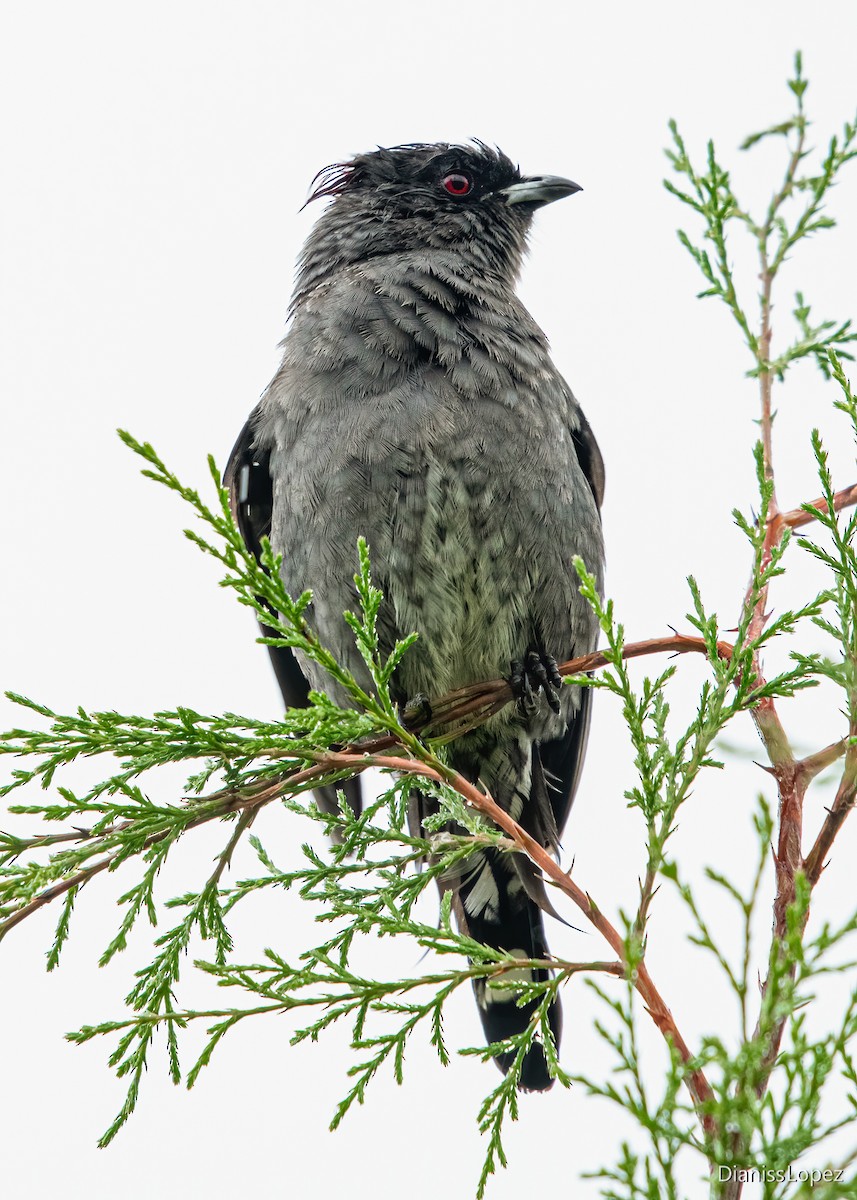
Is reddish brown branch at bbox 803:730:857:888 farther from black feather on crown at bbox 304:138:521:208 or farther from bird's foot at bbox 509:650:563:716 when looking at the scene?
black feather on crown at bbox 304:138:521:208

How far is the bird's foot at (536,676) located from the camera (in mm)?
5035

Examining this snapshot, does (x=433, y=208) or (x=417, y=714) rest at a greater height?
(x=433, y=208)

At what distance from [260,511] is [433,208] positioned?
1675 mm

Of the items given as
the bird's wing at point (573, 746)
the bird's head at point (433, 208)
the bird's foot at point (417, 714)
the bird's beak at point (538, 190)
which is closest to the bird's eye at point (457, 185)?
the bird's head at point (433, 208)

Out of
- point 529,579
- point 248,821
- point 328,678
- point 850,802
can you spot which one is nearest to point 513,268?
point 529,579

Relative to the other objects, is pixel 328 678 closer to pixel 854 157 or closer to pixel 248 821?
pixel 248 821

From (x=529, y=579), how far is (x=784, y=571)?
7.35 ft

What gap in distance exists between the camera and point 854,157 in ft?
15.0

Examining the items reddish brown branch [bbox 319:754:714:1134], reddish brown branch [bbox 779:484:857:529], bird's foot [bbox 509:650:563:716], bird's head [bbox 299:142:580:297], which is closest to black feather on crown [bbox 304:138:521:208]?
bird's head [bbox 299:142:580:297]

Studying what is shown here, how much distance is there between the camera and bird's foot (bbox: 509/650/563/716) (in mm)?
5035

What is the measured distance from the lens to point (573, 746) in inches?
244

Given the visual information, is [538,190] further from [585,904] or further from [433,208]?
[585,904]

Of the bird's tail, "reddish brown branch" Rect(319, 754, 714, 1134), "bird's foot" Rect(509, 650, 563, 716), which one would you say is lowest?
"reddish brown branch" Rect(319, 754, 714, 1134)

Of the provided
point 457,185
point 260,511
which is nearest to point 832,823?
point 260,511
